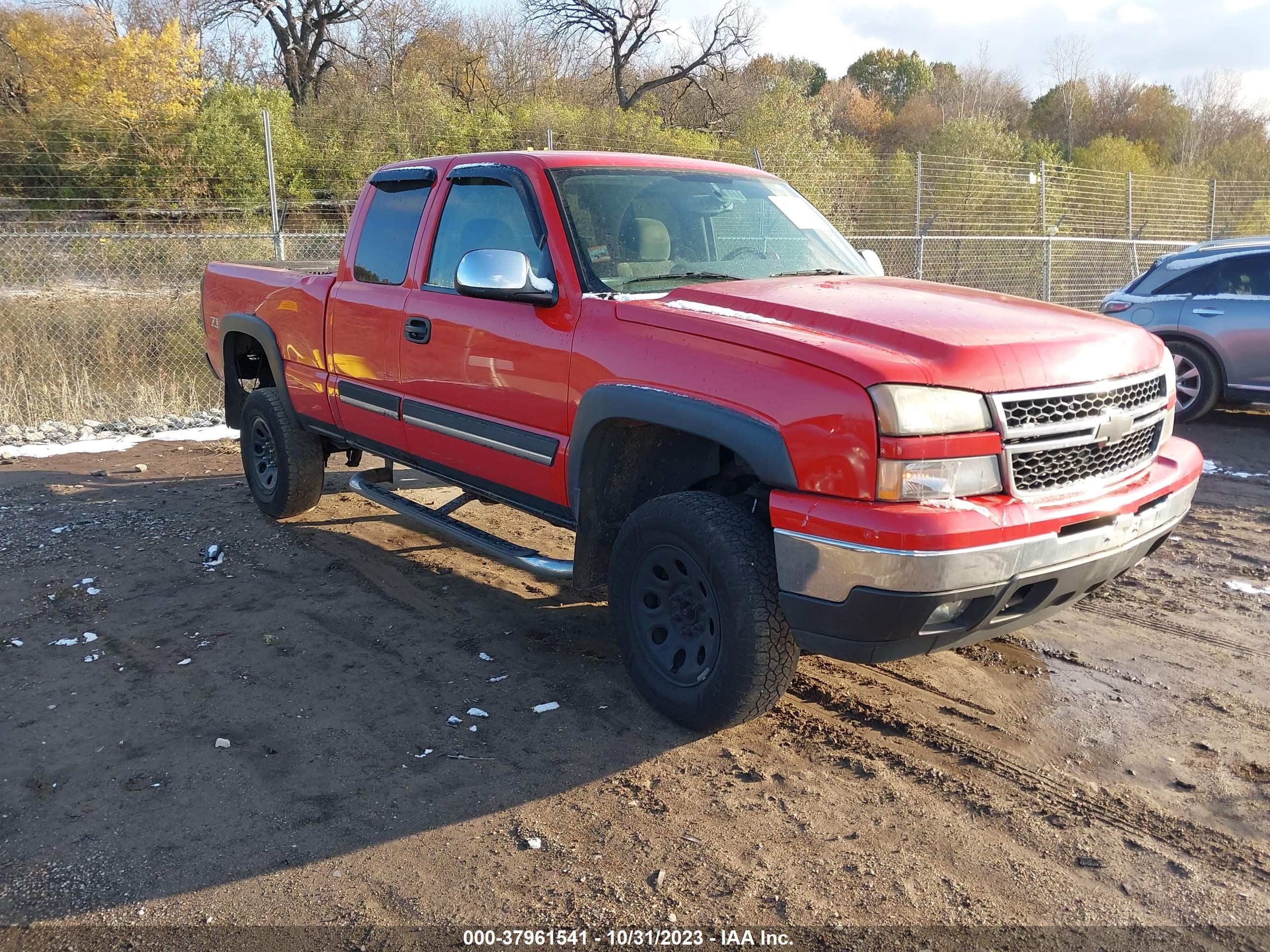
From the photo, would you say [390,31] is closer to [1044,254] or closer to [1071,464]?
[1044,254]

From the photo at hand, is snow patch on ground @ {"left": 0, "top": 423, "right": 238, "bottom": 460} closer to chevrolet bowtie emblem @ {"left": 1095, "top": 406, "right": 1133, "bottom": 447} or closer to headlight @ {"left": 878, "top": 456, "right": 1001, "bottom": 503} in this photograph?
headlight @ {"left": 878, "top": 456, "right": 1001, "bottom": 503}

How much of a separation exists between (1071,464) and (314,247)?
14.2m

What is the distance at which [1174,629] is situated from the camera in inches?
179

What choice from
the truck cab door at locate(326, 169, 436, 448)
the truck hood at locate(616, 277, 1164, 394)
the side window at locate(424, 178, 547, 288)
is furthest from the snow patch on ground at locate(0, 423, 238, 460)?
the truck hood at locate(616, 277, 1164, 394)

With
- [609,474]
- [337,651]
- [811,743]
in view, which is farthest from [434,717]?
[811,743]

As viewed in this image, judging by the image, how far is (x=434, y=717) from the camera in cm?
375

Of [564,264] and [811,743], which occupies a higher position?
[564,264]

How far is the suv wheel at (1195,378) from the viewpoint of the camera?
8.95 metres

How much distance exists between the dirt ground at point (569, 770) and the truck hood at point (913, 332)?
132 cm

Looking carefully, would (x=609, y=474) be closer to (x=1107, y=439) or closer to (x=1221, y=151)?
(x=1107, y=439)

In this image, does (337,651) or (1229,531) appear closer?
(337,651)

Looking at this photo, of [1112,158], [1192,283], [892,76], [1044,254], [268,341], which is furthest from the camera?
[892,76]

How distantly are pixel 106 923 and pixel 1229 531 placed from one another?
608cm

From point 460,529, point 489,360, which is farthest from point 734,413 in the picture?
point 460,529
